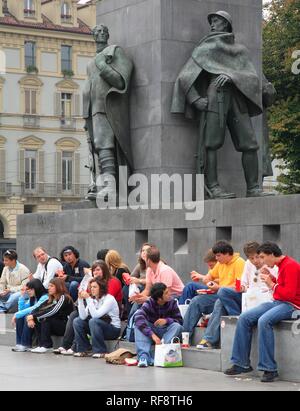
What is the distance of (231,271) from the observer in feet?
52.8

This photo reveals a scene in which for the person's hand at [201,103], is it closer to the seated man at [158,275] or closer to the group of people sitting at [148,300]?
the group of people sitting at [148,300]

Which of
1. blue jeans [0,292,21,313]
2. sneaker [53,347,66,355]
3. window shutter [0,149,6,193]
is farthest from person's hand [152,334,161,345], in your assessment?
window shutter [0,149,6,193]

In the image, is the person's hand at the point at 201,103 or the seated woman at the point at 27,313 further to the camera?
the person's hand at the point at 201,103

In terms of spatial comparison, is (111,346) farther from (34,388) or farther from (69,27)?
(69,27)

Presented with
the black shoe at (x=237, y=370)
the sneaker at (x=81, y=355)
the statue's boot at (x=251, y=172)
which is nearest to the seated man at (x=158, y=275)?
the sneaker at (x=81, y=355)

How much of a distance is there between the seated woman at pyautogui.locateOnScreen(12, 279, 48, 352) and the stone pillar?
10.1 feet

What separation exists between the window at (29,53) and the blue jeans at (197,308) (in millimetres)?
67687

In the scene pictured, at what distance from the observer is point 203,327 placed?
1620cm

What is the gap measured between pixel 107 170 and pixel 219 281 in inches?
201

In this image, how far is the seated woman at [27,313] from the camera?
18.4 metres

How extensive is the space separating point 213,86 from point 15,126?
64131mm

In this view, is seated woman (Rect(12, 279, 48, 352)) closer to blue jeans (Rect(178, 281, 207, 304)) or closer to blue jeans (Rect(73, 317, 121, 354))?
blue jeans (Rect(73, 317, 121, 354))

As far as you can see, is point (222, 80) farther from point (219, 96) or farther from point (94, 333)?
point (94, 333)
